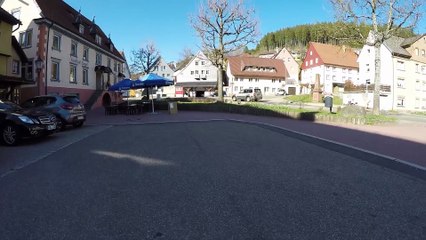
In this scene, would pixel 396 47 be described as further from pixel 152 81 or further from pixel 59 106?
pixel 59 106

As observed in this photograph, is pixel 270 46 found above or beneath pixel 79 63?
above

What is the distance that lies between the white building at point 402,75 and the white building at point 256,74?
2899 centimetres

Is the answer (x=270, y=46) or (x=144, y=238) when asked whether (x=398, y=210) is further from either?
(x=270, y=46)

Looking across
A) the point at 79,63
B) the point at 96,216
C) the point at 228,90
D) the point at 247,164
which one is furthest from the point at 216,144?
the point at 228,90

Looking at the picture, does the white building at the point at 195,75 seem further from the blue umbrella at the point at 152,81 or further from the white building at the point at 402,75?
the blue umbrella at the point at 152,81

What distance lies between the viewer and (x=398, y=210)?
4566mm

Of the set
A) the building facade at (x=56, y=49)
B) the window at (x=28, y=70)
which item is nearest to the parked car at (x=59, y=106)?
the building facade at (x=56, y=49)

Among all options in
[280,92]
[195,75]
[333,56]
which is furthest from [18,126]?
[333,56]

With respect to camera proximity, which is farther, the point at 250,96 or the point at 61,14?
the point at 250,96

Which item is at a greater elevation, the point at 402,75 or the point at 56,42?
the point at 56,42

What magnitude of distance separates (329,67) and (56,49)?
2217 inches

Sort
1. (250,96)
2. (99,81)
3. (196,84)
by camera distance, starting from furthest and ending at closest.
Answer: (196,84) < (250,96) < (99,81)

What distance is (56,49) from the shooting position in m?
27.4

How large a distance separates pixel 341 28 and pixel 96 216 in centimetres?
2506
